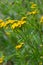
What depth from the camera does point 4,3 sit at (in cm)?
337

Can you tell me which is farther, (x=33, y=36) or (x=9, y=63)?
(x=9, y=63)

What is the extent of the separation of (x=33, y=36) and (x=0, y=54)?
585mm

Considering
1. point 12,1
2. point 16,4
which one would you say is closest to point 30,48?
point 16,4

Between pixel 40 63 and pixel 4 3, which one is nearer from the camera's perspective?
pixel 40 63

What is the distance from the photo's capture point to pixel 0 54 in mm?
2818

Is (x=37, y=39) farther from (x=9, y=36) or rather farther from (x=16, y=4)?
(x=16, y=4)

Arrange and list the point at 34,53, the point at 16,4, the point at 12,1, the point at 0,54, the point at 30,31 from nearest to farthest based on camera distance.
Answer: the point at 34,53
the point at 30,31
the point at 0,54
the point at 16,4
the point at 12,1

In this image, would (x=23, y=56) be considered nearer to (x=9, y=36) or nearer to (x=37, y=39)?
(x=37, y=39)

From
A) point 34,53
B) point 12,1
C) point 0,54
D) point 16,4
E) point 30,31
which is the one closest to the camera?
point 34,53

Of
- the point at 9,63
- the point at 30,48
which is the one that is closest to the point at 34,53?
the point at 30,48

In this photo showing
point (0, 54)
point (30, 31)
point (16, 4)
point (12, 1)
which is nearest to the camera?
point (30, 31)

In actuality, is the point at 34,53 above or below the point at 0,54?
above

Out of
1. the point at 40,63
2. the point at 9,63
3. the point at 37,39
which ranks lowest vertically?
the point at 9,63

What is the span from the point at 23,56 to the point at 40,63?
0.58 feet
